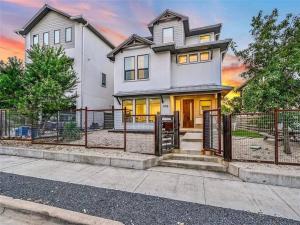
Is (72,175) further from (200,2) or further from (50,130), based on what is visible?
(200,2)

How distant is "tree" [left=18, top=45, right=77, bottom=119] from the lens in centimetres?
940

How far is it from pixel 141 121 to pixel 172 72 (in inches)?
176

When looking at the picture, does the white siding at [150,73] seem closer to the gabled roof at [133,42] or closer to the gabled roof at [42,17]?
the gabled roof at [133,42]

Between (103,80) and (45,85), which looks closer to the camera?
(45,85)

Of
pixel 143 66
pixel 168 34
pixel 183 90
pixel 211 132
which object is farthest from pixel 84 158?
pixel 168 34

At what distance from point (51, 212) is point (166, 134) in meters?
4.72

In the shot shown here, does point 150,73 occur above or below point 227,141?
above

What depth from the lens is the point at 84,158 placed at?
6812mm

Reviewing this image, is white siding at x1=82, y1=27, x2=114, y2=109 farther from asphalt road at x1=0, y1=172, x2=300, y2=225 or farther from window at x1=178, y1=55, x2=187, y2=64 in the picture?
asphalt road at x1=0, y1=172, x2=300, y2=225

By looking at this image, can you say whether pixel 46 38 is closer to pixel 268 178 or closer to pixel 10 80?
pixel 10 80

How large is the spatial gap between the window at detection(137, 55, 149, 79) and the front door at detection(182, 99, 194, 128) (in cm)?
382

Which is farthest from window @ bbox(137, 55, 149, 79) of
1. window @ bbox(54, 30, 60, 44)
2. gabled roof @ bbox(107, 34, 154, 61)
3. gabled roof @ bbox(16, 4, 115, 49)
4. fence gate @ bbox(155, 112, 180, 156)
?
window @ bbox(54, 30, 60, 44)

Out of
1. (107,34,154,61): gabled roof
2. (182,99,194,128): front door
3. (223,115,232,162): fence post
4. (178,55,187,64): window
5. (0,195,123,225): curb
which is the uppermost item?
(107,34,154,61): gabled roof

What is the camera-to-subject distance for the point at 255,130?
21.4 ft
